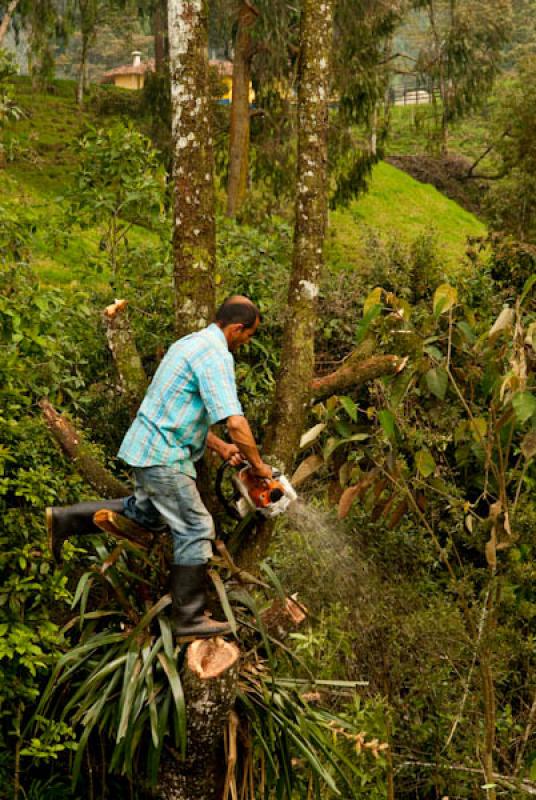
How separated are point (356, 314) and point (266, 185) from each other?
8218 millimetres

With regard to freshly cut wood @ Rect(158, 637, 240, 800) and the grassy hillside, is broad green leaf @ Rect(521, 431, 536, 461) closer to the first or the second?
freshly cut wood @ Rect(158, 637, 240, 800)

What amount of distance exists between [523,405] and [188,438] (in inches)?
63.7

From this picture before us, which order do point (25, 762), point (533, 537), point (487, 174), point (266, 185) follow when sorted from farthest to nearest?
1. point (487, 174)
2. point (266, 185)
3. point (533, 537)
4. point (25, 762)

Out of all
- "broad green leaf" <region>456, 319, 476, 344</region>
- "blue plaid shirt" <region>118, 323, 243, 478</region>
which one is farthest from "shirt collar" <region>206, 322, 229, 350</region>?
"broad green leaf" <region>456, 319, 476, 344</region>

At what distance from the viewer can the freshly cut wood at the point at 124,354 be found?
6.28 meters

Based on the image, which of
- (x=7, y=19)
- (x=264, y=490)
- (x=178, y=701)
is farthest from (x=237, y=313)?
(x=7, y=19)

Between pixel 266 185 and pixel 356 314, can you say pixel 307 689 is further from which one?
pixel 266 185

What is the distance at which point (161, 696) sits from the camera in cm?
546

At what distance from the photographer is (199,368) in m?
5.16

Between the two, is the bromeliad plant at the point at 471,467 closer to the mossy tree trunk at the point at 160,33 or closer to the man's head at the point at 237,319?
the man's head at the point at 237,319

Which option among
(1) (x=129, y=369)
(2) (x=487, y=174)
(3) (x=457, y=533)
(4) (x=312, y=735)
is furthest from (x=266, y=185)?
(2) (x=487, y=174)

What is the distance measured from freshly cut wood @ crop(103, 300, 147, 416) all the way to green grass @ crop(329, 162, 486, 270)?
51.3 ft

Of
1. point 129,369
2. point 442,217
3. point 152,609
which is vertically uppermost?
point 129,369

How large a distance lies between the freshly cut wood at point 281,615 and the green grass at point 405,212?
1601 centimetres
